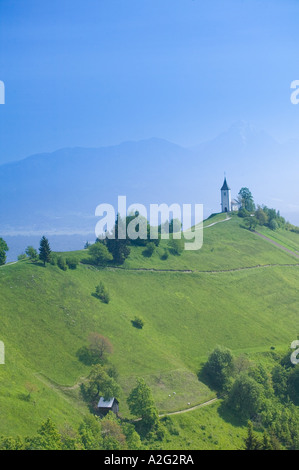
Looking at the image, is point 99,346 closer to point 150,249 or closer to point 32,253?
point 32,253

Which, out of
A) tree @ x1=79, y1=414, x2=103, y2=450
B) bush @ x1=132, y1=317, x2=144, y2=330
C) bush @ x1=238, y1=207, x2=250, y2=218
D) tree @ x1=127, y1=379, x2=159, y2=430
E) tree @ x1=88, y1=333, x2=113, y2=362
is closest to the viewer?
tree @ x1=79, y1=414, x2=103, y2=450

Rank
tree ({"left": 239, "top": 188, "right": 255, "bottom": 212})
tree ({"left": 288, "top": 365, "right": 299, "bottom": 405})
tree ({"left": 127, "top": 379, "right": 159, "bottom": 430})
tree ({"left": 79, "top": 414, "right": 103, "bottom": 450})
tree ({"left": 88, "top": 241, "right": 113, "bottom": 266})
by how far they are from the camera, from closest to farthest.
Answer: tree ({"left": 79, "top": 414, "right": 103, "bottom": 450}) → tree ({"left": 127, "top": 379, "right": 159, "bottom": 430}) → tree ({"left": 288, "top": 365, "right": 299, "bottom": 405}) → tree ({"left": 88, "top": 241, "right": 113, "bottom": 266}) → tree ({"left": 239, "top": 188, "right": 255, "bottom": 212})

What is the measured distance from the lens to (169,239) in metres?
125

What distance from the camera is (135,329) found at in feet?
253

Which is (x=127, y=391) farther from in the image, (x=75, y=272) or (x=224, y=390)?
(x=75, y=272)

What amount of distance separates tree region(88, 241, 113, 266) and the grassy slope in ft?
10.2

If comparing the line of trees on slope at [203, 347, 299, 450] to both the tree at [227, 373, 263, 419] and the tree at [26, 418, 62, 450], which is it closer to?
the tree at [227, 373, 263, 419]

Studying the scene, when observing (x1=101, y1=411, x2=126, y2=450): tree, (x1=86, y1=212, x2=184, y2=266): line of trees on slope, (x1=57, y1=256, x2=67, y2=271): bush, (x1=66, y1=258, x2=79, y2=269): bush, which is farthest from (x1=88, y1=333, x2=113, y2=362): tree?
A: (x1=86, y1=212, x2=184, y2=266): line of trees on slope

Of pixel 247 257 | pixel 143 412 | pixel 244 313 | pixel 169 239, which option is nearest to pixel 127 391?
pixel 143 412

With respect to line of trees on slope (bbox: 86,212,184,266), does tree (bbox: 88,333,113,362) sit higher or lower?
lower

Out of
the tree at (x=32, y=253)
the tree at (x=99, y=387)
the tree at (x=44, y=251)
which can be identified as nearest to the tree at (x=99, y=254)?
the tree at (x=44, y=251)

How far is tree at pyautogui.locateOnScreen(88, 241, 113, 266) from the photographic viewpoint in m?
99.0

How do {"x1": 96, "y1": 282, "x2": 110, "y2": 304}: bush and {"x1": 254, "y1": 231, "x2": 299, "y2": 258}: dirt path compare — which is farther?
{"x1": 254, "y1": 231, "x2": 299, "y2": 258}: dirt path

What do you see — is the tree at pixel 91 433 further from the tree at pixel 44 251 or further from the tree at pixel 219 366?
the tree at pixel 44 251
